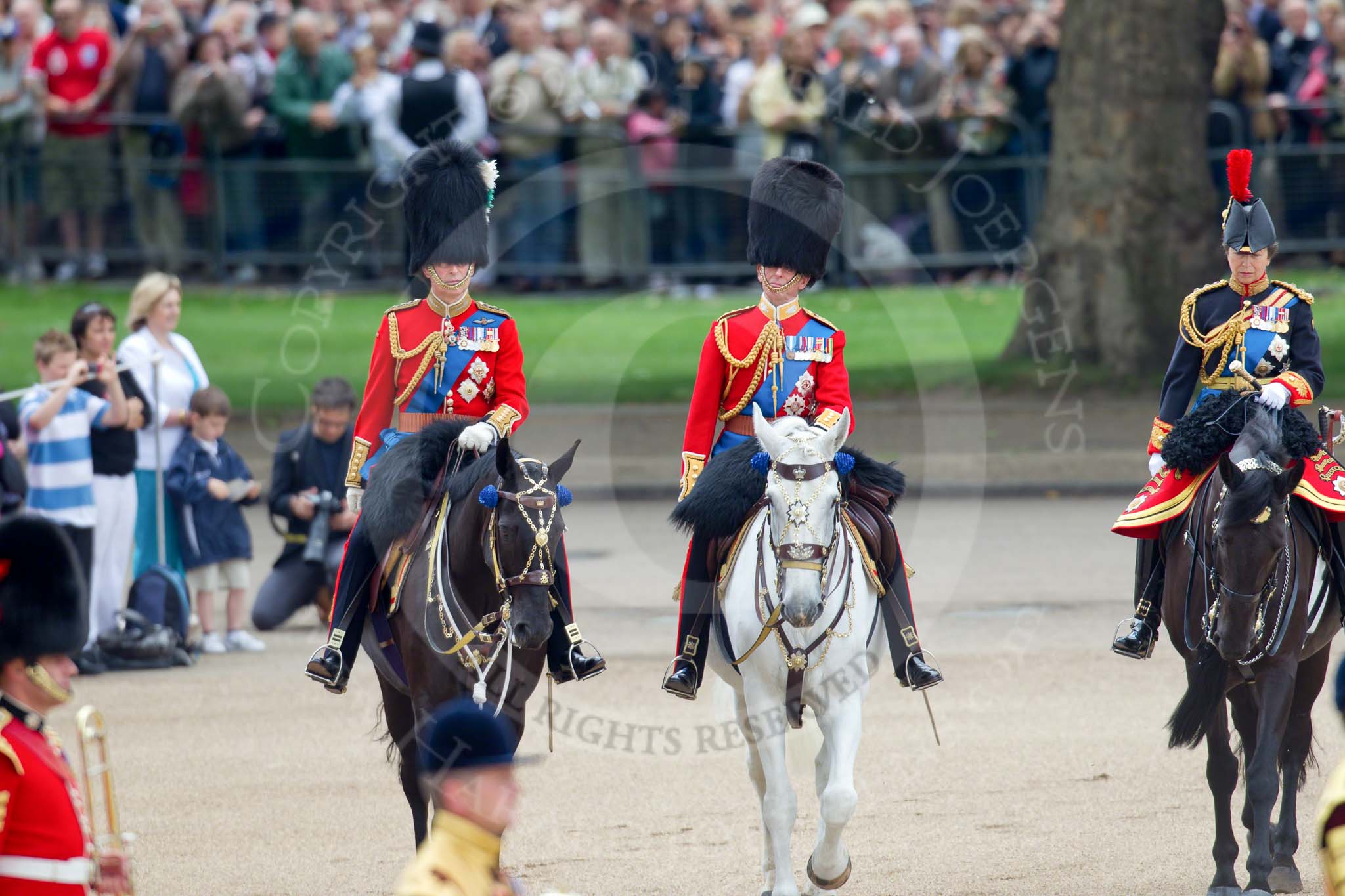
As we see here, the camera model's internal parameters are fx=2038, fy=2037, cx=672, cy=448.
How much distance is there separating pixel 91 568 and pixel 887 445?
6.77 metres

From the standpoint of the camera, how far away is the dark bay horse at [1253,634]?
6.82m

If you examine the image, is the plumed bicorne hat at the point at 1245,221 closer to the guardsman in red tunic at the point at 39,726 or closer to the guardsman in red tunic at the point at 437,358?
the guardsman in red tunic at the point at 437,358

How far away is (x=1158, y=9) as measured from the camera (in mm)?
16047

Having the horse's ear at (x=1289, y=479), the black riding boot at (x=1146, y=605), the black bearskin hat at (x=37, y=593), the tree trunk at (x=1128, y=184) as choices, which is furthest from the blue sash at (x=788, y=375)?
the tree trunk at (x=1128, y=184)

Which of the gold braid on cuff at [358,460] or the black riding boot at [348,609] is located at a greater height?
the gold braid on cuff at [358,460]

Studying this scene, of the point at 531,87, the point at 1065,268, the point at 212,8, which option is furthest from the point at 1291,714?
the point at 212,8

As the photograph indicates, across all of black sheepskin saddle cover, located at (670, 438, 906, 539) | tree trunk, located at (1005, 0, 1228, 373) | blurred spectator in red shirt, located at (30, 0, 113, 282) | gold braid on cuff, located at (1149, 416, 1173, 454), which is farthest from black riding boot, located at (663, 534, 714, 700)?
blurred spectator in red shirt, located at (30, 0, 113, 282)

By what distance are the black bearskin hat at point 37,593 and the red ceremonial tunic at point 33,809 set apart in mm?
172

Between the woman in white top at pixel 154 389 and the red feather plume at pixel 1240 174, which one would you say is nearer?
the red feather plume at pixel 1240 174

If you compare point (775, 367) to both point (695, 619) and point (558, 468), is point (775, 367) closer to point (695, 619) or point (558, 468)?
point (695, 619)

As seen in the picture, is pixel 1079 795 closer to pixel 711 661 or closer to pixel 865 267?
pixel 711 661

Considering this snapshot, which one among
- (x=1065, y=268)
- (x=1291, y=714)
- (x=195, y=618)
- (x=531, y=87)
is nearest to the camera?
(x=1291, y=714)

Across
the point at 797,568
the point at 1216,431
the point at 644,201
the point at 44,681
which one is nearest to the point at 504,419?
the point at 797,568

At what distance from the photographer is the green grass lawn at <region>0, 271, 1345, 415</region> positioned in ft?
55.6
